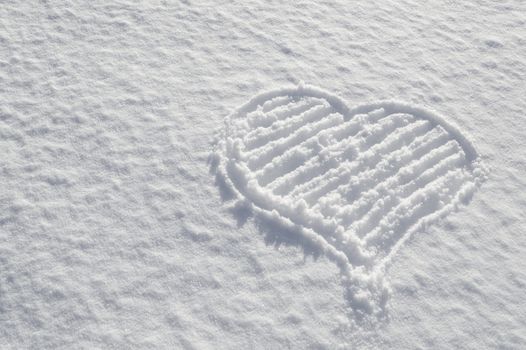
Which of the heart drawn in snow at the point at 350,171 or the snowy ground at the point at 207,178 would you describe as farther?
the heart drawn in snow at the point at 350,171

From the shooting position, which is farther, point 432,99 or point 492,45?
point 492,45

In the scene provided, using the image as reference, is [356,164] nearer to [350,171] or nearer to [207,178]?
[350,171]

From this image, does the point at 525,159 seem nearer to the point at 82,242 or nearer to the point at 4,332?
the point at 82,242

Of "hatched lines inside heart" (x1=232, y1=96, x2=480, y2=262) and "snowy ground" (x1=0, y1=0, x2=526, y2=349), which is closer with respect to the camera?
"snowy ground" (x1=0, y1=0, x2=526, y2=349)

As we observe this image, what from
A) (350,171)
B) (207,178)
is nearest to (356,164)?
(350,171)

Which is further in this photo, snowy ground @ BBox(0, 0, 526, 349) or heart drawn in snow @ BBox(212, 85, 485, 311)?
heart drawn in snow @ BBox(212, 85, 485, 311)

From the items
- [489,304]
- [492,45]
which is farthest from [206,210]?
[492,45]
